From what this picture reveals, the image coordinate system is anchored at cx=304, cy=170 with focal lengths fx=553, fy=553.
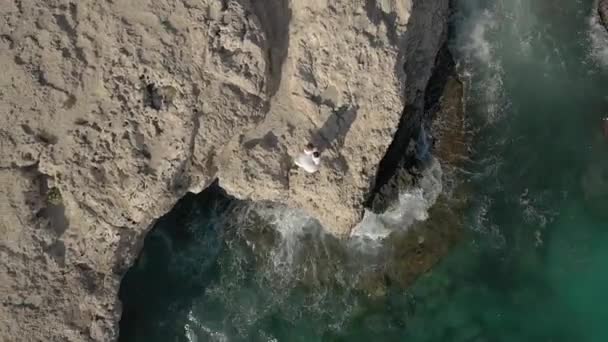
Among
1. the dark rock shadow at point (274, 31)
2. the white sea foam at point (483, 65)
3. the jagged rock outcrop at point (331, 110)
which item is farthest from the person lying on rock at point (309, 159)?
the white sea foam at point (483, 65)

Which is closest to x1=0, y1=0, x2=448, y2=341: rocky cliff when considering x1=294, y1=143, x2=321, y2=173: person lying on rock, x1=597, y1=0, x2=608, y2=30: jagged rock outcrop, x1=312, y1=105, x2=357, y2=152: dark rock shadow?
x1=312, y1=105, x2=357, y2=152: dark rock shadow

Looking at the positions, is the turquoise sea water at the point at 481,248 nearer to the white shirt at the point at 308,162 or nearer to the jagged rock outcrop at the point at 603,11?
the jagged rock outcrop at the point at 603,11

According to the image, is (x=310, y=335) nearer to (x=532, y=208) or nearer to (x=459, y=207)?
(x=459, y=207)

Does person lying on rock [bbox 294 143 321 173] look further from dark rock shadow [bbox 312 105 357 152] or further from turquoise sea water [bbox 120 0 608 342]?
turquoise sea water [bbox 120 0 608 342]

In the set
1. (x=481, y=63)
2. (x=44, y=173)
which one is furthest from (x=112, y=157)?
(x=481, y=63)

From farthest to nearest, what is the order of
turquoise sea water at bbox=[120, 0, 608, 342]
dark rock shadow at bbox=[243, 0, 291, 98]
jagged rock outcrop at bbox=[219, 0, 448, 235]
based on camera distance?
1. turquoise sea water at bbox=[120, 0, 608, 342]
2. jagged rock outcrop at bbox=[219, 0, 448, 235]
3. dark rock shadow at bbox=[243, 0, 291, 98]
